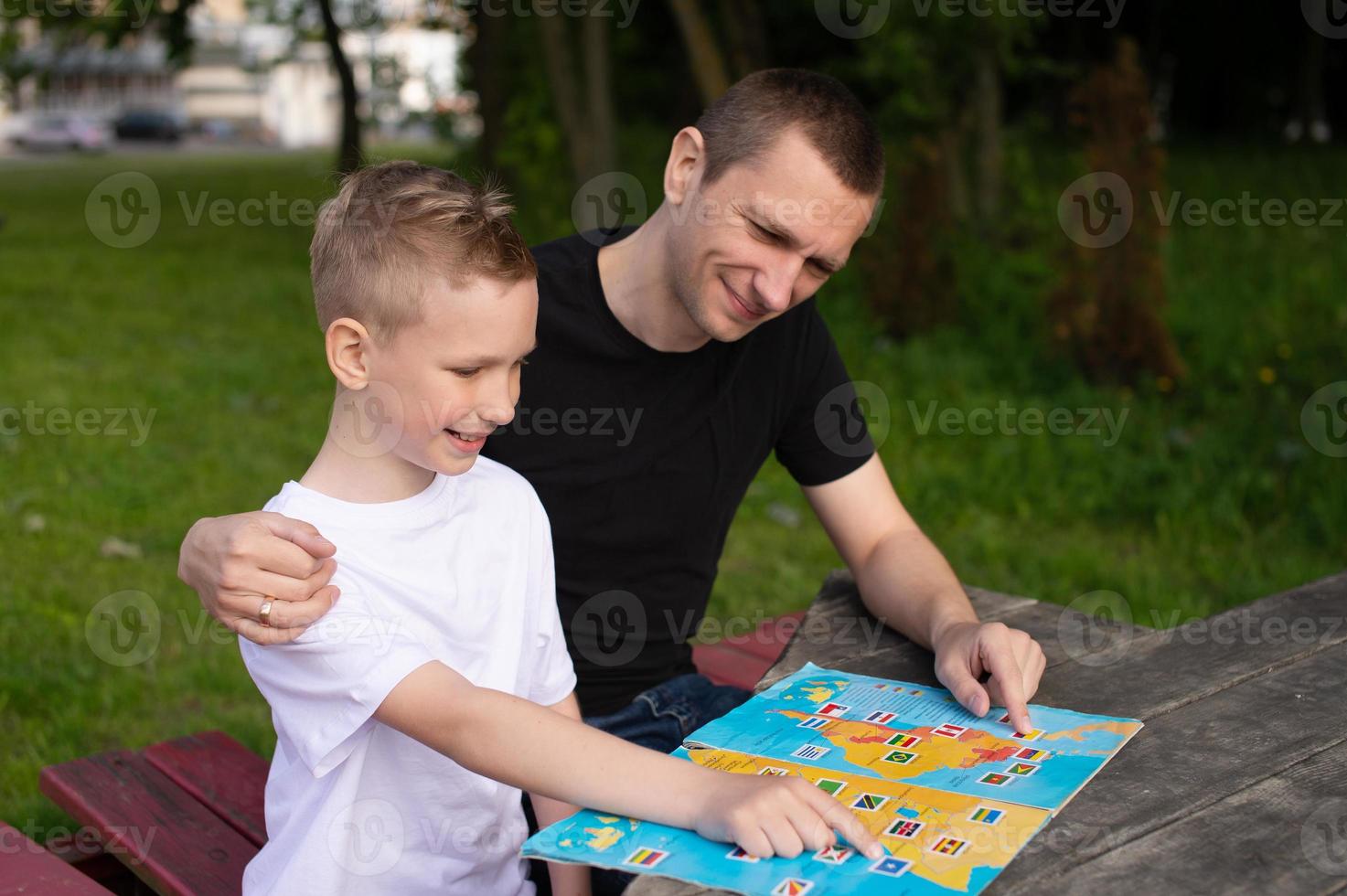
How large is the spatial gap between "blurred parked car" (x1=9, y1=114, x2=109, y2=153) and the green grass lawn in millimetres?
40462

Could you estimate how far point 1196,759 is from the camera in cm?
167

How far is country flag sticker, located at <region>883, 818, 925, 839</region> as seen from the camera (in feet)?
4.69

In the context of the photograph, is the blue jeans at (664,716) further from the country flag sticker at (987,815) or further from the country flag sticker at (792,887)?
the country flag sticker at (792,887)

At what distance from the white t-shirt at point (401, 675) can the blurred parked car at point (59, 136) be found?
4718 cm

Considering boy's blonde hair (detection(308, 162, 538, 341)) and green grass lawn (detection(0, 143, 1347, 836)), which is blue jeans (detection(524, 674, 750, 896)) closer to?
boy's blonde hair (detection(308, 162, 538, 341))

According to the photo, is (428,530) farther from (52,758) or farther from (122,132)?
(122,132)

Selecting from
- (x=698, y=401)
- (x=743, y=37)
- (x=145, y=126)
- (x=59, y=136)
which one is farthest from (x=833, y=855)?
(x=145, y=126)

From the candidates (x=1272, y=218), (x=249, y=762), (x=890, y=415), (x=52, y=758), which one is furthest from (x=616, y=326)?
(x=1272, y=218)

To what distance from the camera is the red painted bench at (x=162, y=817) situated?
1992mm

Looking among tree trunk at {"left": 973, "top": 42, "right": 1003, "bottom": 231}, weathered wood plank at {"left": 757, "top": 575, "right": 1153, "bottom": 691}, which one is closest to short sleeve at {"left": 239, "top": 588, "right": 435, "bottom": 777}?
weathered wood plank at {"left": 757, "top": 575, "right": 1153, "bottom": 691}

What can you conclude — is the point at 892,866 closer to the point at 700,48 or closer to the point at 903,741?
the point at 903,741

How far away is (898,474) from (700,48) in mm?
3479

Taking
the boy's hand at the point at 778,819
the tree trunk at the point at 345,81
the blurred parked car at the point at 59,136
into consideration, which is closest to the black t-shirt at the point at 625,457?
the boy's hand at the point at 778,819

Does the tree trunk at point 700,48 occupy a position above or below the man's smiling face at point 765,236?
above
